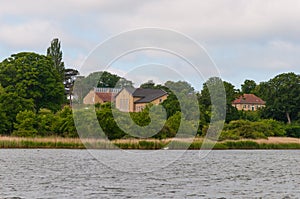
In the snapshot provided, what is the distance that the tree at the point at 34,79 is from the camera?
84312 mm

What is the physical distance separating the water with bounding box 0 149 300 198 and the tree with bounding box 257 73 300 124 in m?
69.2

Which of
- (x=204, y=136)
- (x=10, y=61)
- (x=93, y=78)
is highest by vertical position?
(x=10, y=61)

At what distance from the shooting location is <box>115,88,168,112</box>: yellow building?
5191 centimetres

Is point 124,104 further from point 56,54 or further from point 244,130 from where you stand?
point 56,54

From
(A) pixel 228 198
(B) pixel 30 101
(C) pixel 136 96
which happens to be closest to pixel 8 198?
(A) pixel 228 198

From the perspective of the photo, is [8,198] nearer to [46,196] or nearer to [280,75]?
[46,196]

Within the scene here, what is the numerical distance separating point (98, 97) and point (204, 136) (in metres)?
12.2

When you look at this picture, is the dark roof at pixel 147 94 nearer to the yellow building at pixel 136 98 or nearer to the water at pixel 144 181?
the yellow building at pixel 136 98

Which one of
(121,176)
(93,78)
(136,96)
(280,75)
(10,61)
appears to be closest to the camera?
(121,176)

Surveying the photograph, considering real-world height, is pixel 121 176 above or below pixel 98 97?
below

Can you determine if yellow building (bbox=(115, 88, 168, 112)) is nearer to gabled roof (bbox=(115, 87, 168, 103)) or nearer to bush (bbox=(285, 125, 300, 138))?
gabled roof (bbox=(115, 87, 168, 103))

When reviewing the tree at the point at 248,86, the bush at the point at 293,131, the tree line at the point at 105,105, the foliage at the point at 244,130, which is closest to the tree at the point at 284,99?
the tree line at the point at 105,105

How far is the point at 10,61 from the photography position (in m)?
89.5

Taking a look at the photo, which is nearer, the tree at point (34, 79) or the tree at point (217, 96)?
the tree at point (217, 96)
